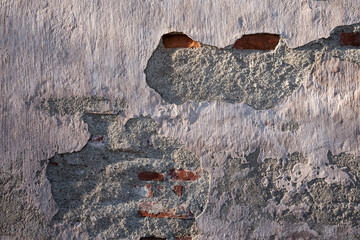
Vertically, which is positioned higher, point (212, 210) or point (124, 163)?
point (124, 163)

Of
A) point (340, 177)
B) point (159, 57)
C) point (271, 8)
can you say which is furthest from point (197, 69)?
point (340, 177)

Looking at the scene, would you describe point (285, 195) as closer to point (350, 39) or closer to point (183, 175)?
point (183, 175)

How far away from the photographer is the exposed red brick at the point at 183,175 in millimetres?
1631

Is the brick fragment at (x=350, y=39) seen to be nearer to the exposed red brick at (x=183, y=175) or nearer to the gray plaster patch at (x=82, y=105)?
the exposed red brick at (x=183, y=175)

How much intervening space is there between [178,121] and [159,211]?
1.23 feet

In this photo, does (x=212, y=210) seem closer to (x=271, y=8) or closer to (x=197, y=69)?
(x=197, y=69)

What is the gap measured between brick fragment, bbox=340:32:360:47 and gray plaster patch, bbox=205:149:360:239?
1.43 ft

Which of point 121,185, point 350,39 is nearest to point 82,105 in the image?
point 121,185

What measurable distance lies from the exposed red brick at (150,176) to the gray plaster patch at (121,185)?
13 millimetres

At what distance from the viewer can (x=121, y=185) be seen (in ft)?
5.46

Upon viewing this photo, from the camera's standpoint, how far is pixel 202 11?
1609mm

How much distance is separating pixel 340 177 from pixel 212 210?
1.68ft

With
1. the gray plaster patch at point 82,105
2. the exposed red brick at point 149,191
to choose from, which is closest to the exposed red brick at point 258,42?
the gray plaster patch at point 82,105

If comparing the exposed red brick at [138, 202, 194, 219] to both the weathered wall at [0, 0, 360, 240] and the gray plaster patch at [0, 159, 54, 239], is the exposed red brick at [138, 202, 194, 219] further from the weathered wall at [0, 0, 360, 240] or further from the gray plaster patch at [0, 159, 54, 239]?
the gray plaster patch at [0, 159, 54, 239]
